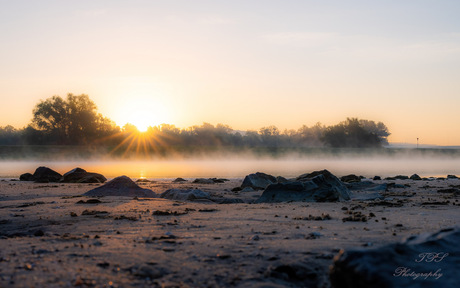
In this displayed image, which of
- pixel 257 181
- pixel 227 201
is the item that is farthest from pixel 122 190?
pixel 257 181

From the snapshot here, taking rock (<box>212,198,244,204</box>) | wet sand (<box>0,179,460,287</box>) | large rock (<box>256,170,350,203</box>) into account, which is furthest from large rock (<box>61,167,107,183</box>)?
large rock (<box>256,170,350,203</box>)

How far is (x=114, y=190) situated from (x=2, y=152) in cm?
4479

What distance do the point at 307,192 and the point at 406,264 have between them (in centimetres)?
680

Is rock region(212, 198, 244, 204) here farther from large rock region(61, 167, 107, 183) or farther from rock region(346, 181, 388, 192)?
large rock region(61, 167, 107, 183)

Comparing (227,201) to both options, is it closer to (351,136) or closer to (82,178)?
(82,178)

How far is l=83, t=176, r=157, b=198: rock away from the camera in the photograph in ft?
35.7

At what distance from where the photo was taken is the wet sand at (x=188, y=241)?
12.2ft

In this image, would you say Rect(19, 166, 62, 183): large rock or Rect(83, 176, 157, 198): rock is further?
Rect(19, 166, 62, 183): large rock

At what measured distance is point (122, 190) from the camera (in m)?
11.0

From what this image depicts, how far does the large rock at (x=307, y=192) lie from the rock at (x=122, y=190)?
2.83m

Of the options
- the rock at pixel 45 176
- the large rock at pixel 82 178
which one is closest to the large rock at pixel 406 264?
the large rock at pixel 82 178

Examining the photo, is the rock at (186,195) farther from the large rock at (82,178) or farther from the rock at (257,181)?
the large rock at (82,178)

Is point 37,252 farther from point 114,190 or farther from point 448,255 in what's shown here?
point 114,190

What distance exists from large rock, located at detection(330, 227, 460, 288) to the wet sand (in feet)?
1.75
